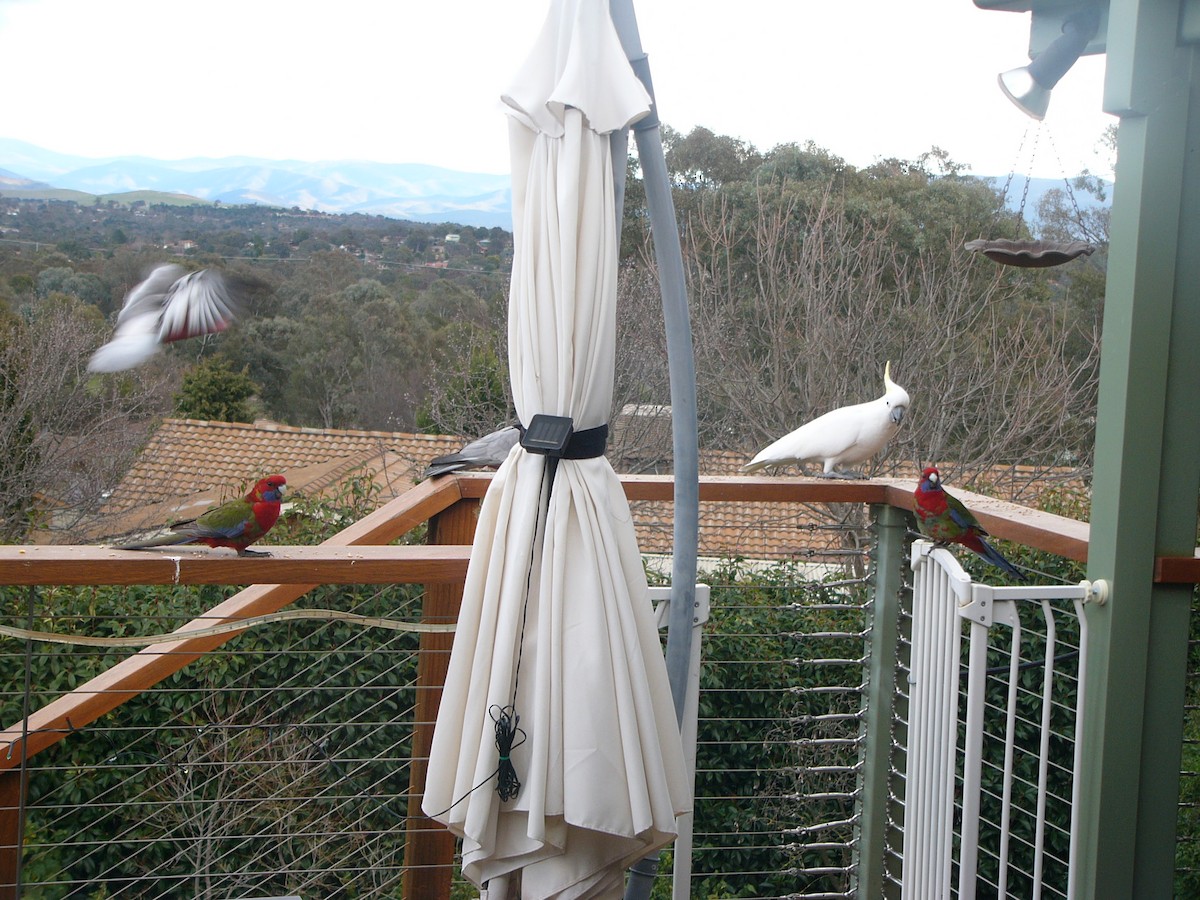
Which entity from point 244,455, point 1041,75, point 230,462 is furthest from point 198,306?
point 244,455

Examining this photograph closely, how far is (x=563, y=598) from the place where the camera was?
4.21 ft

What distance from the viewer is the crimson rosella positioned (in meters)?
2.66

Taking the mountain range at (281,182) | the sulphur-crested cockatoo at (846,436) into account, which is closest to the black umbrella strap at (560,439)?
the sulphur-crested cockatoo at (846,436)

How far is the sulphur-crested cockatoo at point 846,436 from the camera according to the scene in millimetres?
3486

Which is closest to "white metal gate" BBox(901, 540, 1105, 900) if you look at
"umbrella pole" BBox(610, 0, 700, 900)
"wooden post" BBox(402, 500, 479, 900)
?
"umbrella pole" BBox(610, 0, 700, 900)

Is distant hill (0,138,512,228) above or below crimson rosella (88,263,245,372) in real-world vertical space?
above

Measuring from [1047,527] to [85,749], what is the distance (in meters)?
2.92

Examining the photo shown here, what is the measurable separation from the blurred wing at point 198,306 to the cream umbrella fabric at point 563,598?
156 cm

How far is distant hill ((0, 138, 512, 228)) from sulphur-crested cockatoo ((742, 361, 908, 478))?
7843mm

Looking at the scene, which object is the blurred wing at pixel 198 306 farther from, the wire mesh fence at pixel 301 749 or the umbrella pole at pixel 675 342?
the umbrella pole at pixel 675 342

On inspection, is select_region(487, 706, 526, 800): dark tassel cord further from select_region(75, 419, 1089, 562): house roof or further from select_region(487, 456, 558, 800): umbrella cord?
select_region(75, 419, 1089, 562): house roof

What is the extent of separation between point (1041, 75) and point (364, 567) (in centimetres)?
162

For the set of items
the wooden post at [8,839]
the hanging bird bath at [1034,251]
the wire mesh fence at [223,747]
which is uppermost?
the hanging bird bath at [1034,251]

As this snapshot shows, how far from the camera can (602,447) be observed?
1.35 m
